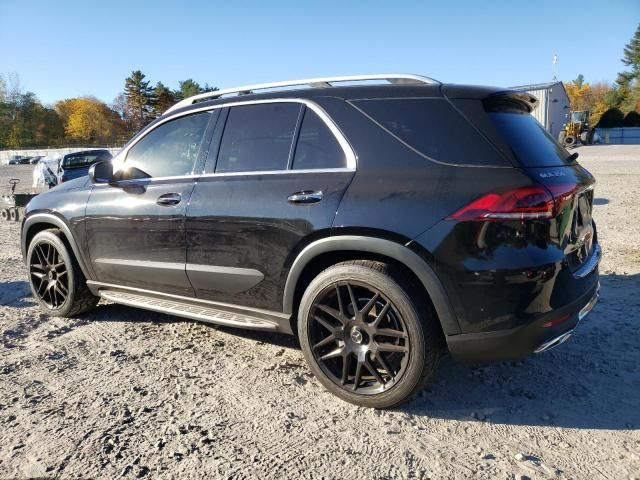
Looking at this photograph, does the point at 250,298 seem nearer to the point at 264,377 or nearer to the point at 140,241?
the point at 264,377

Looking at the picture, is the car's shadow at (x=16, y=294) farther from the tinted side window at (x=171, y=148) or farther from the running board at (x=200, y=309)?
the tinted side window at (x=171, y=148)

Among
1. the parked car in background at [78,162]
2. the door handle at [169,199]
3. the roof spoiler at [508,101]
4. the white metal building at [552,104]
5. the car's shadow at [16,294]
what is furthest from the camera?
the white metal building at [552,104]

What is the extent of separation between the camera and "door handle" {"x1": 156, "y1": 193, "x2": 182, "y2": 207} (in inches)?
137

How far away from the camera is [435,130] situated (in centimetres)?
267

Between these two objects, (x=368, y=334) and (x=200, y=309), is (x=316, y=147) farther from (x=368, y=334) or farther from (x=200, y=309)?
(x=200, y=309)

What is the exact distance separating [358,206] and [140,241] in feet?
6.19

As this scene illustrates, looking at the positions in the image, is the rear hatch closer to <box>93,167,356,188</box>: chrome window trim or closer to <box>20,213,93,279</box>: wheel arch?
<box>93,167,356,188</box>: chrome window trim

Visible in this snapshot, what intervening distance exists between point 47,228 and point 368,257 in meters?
3.36

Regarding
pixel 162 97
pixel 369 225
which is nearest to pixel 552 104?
pixel 369 225

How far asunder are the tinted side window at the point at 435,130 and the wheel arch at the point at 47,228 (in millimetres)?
2838

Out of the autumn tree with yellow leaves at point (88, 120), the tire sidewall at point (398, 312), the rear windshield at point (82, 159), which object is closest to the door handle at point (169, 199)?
the tire sidewall at point (398, 312)

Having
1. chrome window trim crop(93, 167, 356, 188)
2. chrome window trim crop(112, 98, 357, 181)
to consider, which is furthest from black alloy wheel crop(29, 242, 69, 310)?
chrome window trim crop(112, 98, 357, 181)

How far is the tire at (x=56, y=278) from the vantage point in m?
4.26

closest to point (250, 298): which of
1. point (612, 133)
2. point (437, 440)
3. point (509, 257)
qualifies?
point (437, 440)
